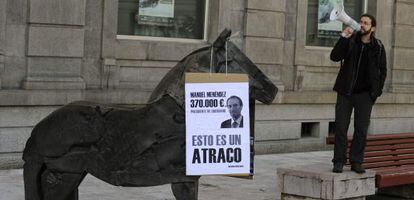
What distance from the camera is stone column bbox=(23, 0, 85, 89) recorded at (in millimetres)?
10008

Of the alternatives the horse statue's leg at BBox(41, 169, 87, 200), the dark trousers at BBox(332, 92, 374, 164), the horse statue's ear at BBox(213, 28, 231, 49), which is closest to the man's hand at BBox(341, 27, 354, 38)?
the dark trousers at BBox(332, 92, 374, 164)

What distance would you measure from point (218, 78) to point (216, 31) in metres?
7.38

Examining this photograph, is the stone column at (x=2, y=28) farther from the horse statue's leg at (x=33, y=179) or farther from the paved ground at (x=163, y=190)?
the horse statue's leg at (x=33, y=179)

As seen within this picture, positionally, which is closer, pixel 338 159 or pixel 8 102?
pixel 338 159

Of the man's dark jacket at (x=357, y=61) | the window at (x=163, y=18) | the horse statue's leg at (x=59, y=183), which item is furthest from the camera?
the window at (x=163, y=18)

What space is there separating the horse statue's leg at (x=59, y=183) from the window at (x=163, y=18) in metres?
6.36

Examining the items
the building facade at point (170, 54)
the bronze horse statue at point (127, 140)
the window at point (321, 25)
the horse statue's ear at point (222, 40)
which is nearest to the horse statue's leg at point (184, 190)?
the bronze horse statue at point (127, 140)

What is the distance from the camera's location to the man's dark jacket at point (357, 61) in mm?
6961

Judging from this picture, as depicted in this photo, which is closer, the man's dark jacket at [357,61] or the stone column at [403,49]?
the man's dark jacket at [357,61]

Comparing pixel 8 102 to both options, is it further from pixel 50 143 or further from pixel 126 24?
pixel 50 143

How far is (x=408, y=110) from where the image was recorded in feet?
50.3

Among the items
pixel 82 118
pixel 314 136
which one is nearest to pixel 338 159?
pixel 82 118

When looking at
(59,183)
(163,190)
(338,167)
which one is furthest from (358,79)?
(59,183)

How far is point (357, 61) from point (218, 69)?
2460mm
